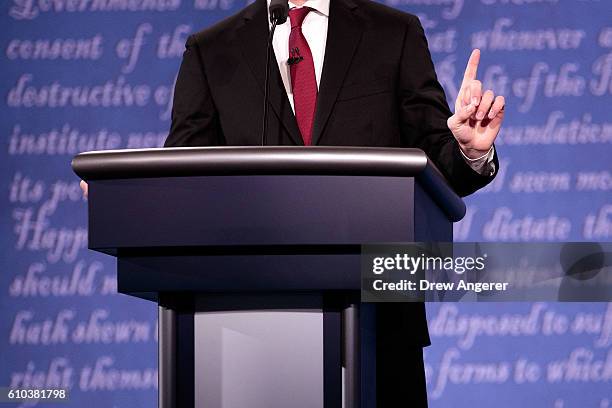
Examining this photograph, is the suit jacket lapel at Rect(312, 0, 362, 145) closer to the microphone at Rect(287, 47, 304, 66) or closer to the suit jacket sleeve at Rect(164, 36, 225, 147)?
the microphone at Rect(287, 47, 304, 66)

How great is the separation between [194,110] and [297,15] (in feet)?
0.73

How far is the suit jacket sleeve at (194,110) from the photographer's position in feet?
4.78

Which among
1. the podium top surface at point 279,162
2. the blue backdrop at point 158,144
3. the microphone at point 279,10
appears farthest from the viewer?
the blue backdrop at point 158,144

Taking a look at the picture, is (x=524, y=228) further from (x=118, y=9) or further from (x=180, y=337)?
(x=180, y=337)

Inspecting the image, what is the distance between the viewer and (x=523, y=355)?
9.54 feet

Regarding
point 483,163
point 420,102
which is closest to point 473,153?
→ point 483,163

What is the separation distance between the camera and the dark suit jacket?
134 cm

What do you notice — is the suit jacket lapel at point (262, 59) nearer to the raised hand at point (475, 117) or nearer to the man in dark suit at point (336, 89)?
the man in dark suit at point (336, 89)

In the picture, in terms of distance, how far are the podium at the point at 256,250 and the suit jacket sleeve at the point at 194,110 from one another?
1.59 feet

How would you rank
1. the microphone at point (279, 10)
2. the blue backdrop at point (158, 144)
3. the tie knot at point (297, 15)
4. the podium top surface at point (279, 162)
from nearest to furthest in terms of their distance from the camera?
1. the podium top surface at point (279, 162)
2. the microphone at point (279, 10)
3. the tie knot at point (297, 15)
4. the blue backdrop at point (158, 144)

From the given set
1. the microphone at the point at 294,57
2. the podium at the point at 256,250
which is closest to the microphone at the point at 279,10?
the microphone at the point at 294,57

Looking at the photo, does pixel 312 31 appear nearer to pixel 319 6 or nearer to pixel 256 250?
pixel 319 6

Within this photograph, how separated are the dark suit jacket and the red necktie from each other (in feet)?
0.08

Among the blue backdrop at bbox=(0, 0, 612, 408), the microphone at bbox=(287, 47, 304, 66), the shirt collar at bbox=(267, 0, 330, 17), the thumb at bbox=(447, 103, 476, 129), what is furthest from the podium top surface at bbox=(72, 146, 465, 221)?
the blue backdrop at bbox=(0, 0, 612, 408)
